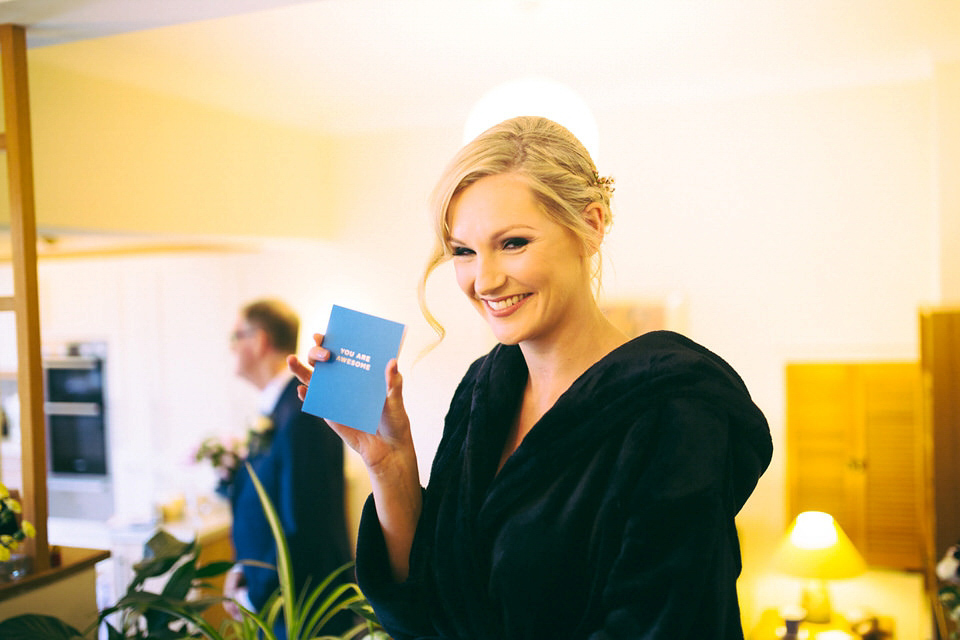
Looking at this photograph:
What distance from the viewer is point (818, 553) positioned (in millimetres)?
3582

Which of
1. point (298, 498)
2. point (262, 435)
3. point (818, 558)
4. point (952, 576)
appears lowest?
point (818, 558)

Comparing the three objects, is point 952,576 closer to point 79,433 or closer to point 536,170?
point 536,170

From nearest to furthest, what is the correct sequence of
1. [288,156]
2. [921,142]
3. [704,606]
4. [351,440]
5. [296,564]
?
1. [704,606]
2. [351,440]
3. [296,564]
4. [921,142]
5. [288,156]

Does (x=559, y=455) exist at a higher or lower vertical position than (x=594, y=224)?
lower

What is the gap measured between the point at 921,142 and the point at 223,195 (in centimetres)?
369

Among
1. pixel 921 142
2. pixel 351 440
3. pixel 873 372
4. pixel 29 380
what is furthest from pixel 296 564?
pixel 921 142

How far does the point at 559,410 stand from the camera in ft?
3.43

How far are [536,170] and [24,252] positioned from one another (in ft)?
4.95

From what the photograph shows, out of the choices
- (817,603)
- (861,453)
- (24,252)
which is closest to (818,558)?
(817,603)

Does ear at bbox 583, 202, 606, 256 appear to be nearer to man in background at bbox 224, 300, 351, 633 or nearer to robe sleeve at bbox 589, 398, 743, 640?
robe sleeve at bbox 589, 398, 743, 640

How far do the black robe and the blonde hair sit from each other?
0.20 m

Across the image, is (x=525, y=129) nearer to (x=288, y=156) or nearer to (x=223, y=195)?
(x=223, y=195)

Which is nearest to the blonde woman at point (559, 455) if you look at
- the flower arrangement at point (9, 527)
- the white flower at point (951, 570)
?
the flower arrangement at point (9, 527)

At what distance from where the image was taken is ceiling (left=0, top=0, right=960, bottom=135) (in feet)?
10.1
